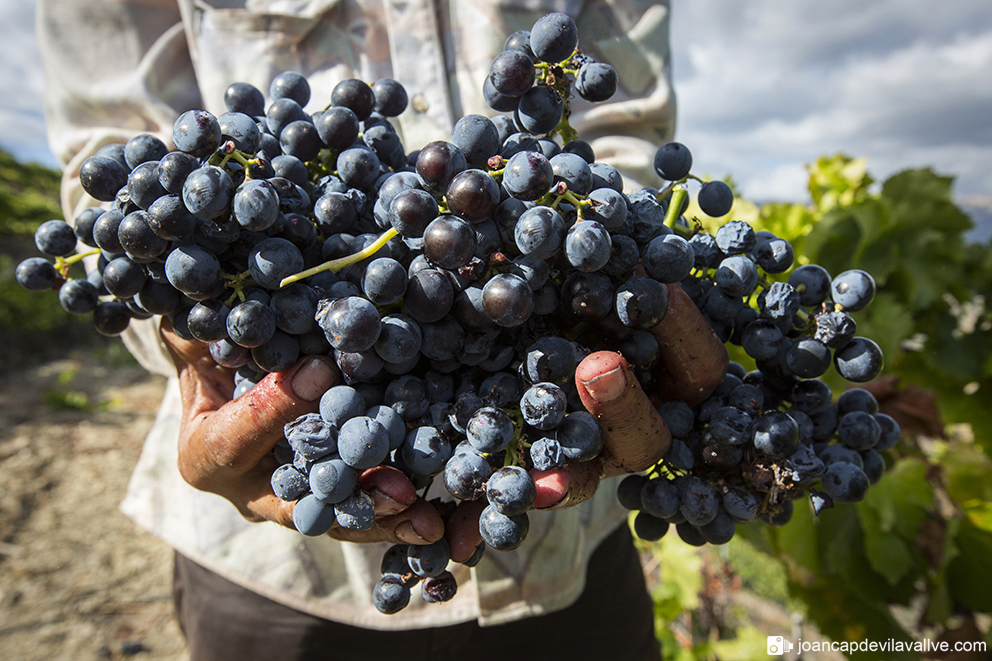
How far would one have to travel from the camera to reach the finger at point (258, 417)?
32.4 inches

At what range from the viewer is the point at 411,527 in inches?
32.6

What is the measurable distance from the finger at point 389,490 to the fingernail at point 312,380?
0.47 ft

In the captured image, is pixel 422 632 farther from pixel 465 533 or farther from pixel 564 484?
pixel 564 484

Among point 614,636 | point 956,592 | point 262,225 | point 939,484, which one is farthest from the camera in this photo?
point 939,484

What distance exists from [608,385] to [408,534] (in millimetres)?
364

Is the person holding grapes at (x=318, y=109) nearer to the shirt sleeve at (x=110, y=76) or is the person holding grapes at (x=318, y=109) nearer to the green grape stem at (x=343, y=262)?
the shirt sleeve at (x=110, y=76)

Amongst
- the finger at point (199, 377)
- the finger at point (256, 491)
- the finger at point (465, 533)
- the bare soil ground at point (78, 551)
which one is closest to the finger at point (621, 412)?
the finger at point (465, 533)

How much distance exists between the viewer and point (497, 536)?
30.4 inches

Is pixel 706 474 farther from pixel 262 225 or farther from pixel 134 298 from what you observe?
pixel 134 298

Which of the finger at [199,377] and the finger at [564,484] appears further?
the finger at [199,377]

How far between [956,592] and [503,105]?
2726 mm

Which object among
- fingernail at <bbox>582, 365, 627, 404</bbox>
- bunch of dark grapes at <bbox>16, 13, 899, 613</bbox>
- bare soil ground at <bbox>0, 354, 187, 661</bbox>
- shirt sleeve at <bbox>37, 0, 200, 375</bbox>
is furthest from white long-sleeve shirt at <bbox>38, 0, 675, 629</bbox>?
bare soil ground at <bbox>0, 354, 187, 661</bbox>

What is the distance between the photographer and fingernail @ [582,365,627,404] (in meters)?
0.74

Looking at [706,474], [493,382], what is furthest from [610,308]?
[706,474]
